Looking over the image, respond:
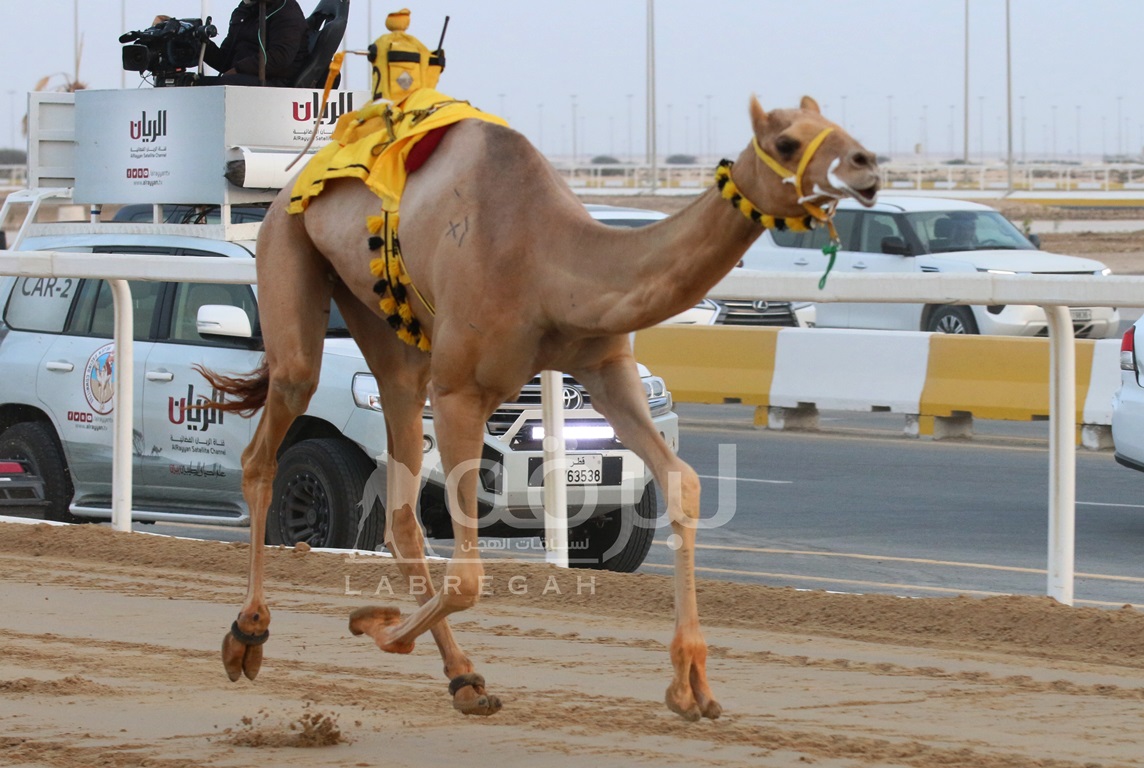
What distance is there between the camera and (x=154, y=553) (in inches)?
406

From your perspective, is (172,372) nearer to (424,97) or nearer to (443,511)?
(443,511)

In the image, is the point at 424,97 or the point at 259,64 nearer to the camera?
the point at 424,97

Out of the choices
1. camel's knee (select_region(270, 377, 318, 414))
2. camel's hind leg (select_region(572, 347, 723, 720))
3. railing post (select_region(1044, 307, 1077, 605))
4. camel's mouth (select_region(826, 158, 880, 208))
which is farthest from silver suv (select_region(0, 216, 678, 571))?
camel's mouth (select_region(826, 158, 880, 208))

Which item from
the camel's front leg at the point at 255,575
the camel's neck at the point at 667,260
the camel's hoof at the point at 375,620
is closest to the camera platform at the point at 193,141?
A: the camel's front leg at the point at 255,575

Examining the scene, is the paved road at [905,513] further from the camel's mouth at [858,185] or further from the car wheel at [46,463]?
the camel's mouth at [858,185]

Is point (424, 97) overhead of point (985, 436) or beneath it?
overhead

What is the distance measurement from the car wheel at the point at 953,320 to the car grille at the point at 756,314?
1.80 m

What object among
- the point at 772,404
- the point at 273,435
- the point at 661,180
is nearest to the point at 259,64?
the point at 273,435

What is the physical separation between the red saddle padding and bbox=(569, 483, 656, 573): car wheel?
4.53 metres

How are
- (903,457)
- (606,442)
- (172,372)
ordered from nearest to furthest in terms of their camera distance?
(606,442) → (172,372) → (903,457)

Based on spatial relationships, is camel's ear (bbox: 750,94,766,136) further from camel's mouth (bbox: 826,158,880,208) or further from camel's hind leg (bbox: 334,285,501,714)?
camel's hind leg (bbox: 334,285,501,714)

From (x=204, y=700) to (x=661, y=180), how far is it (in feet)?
274

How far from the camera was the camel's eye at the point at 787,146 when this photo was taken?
15.8 ft

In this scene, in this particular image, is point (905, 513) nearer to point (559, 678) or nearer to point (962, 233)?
point (559, 678)
